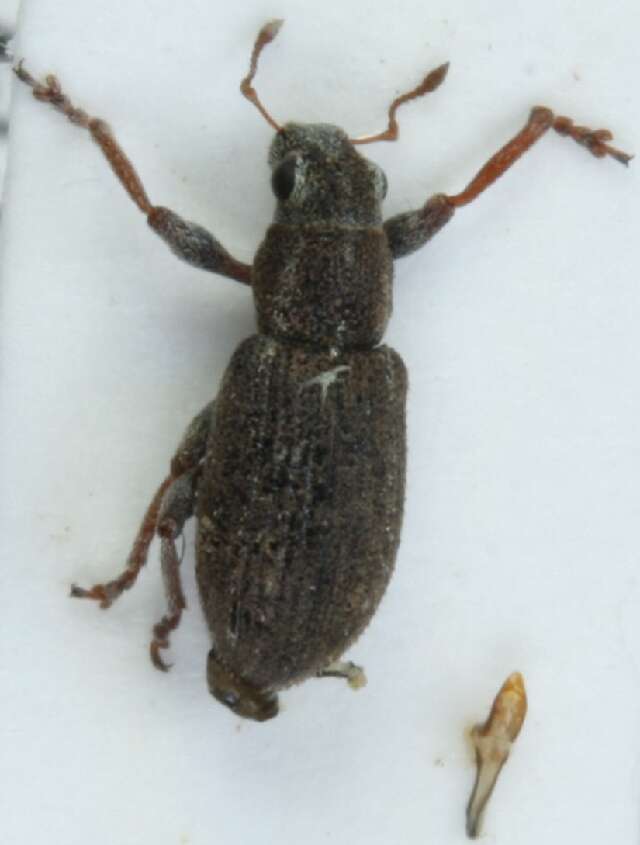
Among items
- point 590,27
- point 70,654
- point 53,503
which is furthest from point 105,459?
point 590,27

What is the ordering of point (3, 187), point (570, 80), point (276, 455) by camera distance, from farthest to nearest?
point (570, 80) < point (3, 187) < point (276, 455)

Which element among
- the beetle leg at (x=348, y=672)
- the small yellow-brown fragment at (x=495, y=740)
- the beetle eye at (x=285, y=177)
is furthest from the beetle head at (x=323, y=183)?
the small yellow-brown fragment at (x=495, y=740)

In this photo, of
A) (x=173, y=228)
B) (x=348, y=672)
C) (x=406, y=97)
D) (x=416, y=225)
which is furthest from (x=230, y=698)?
(x=406, y=97)

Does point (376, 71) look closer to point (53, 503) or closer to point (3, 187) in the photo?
point (3, 187)

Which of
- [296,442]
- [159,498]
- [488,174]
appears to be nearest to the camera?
[296,442]

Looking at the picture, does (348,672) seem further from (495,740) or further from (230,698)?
(495,740)

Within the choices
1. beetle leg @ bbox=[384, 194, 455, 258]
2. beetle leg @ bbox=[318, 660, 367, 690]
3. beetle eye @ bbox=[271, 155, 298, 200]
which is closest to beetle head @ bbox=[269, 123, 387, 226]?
beetle eye @ bbox=[271, 155, 298, 200]

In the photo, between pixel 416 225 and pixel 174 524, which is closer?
pixel 174 524
